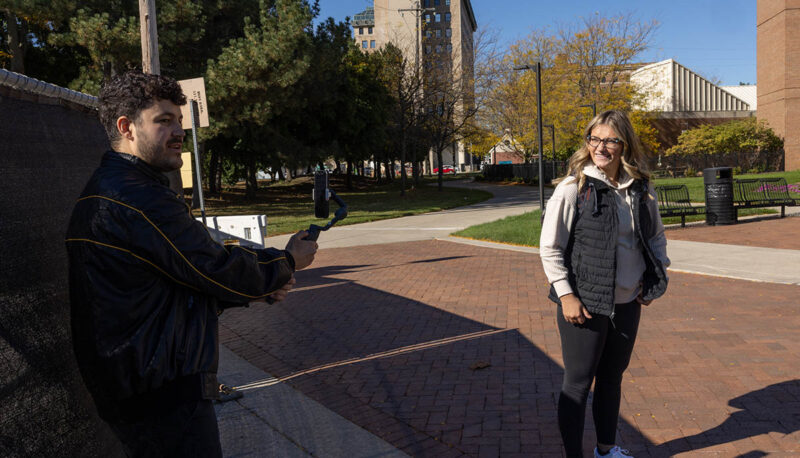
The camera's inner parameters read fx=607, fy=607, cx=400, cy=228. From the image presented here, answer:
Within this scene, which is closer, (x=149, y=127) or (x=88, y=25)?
(x=149, y=127)

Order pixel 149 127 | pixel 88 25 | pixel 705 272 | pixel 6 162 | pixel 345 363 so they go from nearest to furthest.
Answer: pixel 149 127 → pixel 6 162 → pixel 345 363 → pixel 705 272 → pixel 88 25

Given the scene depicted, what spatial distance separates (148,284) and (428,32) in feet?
126

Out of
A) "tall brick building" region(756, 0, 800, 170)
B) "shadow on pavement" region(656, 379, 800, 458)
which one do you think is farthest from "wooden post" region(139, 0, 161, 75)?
"tall brick building" region(756, 0, 800, 170)

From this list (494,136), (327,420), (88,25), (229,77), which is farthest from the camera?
(494,136)

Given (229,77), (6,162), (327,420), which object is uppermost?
(229,77)

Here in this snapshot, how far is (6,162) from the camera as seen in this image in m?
2.27

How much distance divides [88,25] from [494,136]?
31636mm

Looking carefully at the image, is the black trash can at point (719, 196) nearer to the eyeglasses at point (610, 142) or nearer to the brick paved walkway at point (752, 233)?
the brick paved walkway at point (752, 233)

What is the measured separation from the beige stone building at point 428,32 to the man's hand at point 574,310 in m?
31.6

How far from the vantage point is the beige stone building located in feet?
117

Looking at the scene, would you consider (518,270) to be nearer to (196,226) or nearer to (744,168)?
(196,226)

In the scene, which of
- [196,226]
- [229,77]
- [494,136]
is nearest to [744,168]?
[494,136]

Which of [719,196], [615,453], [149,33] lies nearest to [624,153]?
[615,453]

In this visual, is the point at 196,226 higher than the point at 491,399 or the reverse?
higher
